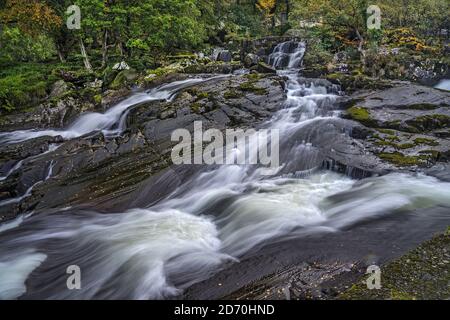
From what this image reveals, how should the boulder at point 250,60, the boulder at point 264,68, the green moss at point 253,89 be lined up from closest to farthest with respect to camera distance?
the green moss at point 253,89 < the boulder at point 264,68 < the boulder at point 250,60

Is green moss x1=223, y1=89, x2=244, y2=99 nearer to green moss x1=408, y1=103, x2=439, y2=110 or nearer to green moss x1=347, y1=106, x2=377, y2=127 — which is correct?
green moss x1=347, y1=106, x2=377, y2=127

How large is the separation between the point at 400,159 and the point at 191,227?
5573mm

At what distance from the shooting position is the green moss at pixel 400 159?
8923mm

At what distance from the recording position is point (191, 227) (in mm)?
7457

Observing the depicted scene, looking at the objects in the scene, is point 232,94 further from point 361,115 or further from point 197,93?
point 361,115

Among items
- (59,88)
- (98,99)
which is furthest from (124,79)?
(59,88)

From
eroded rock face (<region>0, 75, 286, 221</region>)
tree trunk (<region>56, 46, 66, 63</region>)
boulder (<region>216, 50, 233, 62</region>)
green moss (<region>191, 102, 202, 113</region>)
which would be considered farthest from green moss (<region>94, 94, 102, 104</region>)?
boulder (<region>216, 50, 233, 62</region>)

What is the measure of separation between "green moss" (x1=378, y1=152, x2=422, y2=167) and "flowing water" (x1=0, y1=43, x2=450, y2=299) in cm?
55

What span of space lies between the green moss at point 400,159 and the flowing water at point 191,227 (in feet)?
1.81

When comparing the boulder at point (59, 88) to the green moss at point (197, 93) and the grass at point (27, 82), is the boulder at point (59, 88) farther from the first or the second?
the green moss at point (197, 93)

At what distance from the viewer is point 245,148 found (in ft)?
34.6

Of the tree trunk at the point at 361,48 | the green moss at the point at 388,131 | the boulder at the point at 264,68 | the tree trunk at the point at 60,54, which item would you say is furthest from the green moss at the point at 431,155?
the tree trunk at the point at 60,54

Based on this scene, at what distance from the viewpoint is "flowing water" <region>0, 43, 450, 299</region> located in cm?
593

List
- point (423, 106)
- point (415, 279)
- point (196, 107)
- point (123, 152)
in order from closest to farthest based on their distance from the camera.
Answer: point (415, 279), point (123, 152), point (423, 106), point (196, 107)
